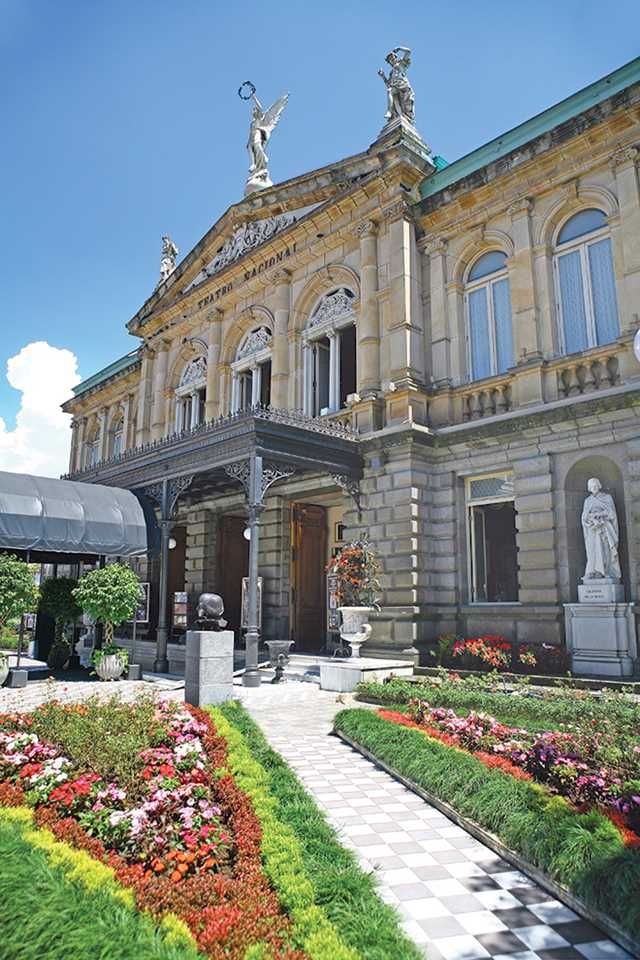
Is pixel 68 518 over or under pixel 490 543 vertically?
over

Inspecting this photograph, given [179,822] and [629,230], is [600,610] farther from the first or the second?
[179,822]

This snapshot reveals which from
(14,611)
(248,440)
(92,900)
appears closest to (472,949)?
(92,900)

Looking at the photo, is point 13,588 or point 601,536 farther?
point 13,588

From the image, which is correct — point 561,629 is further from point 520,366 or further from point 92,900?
point 92,900

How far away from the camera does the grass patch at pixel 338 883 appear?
3.47 metres

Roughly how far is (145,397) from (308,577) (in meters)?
11.1

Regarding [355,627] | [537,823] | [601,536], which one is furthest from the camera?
[355,627]

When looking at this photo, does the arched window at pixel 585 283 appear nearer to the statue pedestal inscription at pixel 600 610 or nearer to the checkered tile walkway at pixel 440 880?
the statue pedestal inscription at pixel 600 610

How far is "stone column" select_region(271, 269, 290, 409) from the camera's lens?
1958cm

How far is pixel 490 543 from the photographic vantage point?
15570mm

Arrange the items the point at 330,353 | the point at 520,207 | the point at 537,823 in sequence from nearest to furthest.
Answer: the point at 537,823
the point at 520,207
the point at 330,353

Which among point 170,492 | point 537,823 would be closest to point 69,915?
point 537,823

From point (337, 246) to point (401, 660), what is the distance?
11.3m

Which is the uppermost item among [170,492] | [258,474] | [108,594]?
[170,492]
